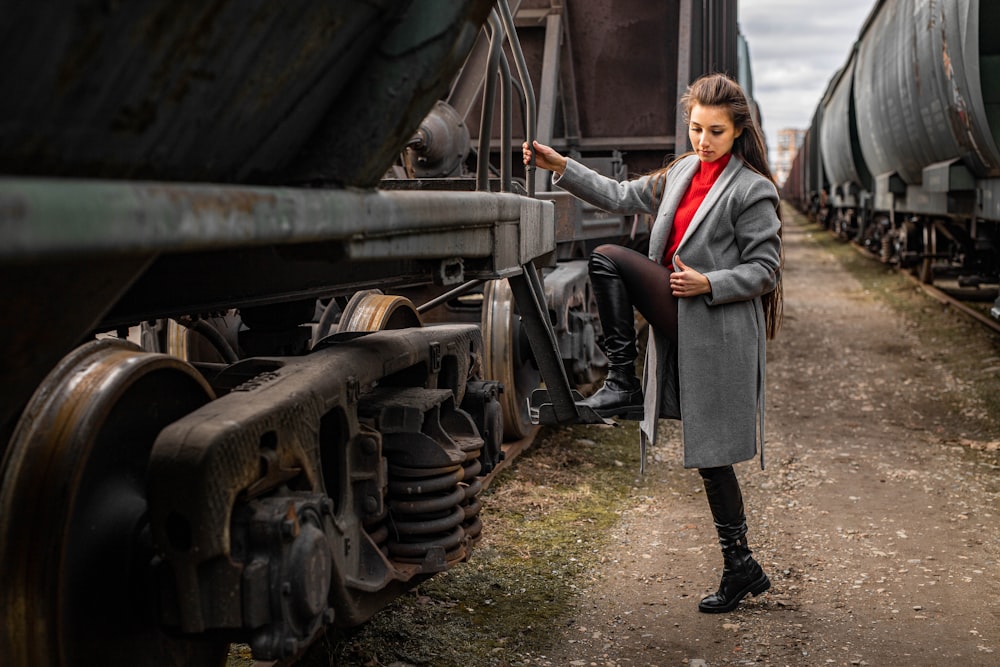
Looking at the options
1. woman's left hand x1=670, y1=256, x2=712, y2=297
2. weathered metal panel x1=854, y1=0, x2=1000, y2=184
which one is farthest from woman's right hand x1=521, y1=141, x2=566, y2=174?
weathered metal panel x1=854, y1=0, x2=1000, y2=184

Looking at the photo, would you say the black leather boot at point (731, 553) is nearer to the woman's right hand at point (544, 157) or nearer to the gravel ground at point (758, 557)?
the gravel ground at point (758, 557)

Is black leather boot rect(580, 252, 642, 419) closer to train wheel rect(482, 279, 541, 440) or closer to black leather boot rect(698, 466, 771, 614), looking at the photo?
black leather boot rect(698, 466, 771, 614)

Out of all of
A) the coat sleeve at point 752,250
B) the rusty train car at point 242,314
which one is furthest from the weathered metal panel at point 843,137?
the rusty train car at point 242,314

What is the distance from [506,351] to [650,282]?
6.49 feet

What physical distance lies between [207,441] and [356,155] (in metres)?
0.58

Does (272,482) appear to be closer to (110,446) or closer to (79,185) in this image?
(110,446)

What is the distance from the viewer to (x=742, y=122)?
11.6 ft

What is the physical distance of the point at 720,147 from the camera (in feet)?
11.5

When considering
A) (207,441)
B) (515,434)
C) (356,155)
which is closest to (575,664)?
(207,441)

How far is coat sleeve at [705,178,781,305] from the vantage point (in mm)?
3441

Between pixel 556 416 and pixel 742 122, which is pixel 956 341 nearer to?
pixel 742 122

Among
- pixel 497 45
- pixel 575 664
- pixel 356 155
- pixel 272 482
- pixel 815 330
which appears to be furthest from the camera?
pixel 815 330

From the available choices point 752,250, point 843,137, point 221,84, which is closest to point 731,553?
point 752,250

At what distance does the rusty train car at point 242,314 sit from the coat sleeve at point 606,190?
1.03 feet
